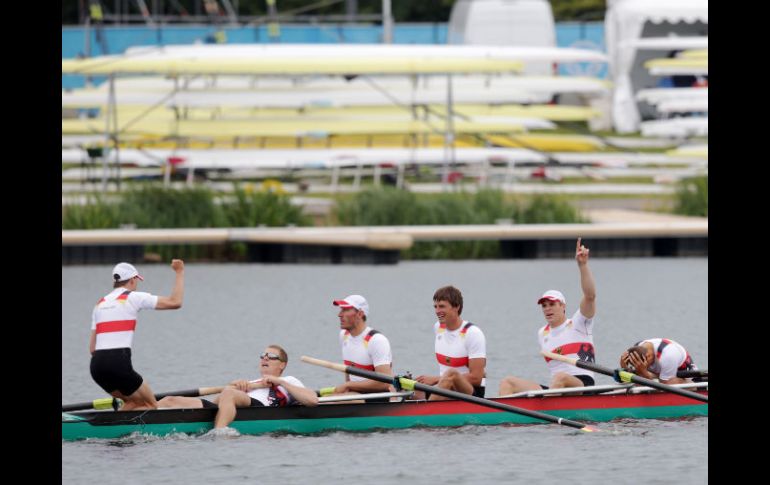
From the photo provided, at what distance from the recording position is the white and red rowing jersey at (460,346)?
1678 cm

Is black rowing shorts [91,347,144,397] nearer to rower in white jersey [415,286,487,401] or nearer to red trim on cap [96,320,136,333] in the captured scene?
red trim on cap [96,320,136,333]

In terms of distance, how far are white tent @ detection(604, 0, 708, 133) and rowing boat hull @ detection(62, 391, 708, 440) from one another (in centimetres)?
3968

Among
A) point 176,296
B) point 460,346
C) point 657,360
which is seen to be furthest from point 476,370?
point 176,296

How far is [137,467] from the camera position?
15742mm

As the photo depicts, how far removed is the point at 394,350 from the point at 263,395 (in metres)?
7.51

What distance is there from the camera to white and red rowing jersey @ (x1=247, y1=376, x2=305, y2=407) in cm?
1680

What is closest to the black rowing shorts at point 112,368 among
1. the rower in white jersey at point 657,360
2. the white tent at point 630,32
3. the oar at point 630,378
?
the oar at point 630,378

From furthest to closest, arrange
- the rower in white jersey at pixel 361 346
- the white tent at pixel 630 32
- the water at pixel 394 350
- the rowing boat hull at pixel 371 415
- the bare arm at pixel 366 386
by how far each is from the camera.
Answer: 1. the white tent at pixel 630 32
2. the bare arm at pixel 366 386
3. the rower in white jersey at pixel 361 346
4. the rowing boat hull at pixel 371 415
5. the water at pixel 394 350

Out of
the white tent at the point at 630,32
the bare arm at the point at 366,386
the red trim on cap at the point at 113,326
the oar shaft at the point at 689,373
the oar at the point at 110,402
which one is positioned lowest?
the oar at the point at 110,402

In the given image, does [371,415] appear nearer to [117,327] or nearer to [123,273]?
[117,327]

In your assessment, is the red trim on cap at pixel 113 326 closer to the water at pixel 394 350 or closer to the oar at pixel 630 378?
the water at pixel 394 350

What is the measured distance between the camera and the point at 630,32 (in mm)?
58312

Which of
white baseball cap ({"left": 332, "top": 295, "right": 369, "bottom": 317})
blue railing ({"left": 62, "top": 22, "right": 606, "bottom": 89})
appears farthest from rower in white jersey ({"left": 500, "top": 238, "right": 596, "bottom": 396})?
blue railing ({"left": 62, "top": 22, "right": 606, "bottom": 89})
